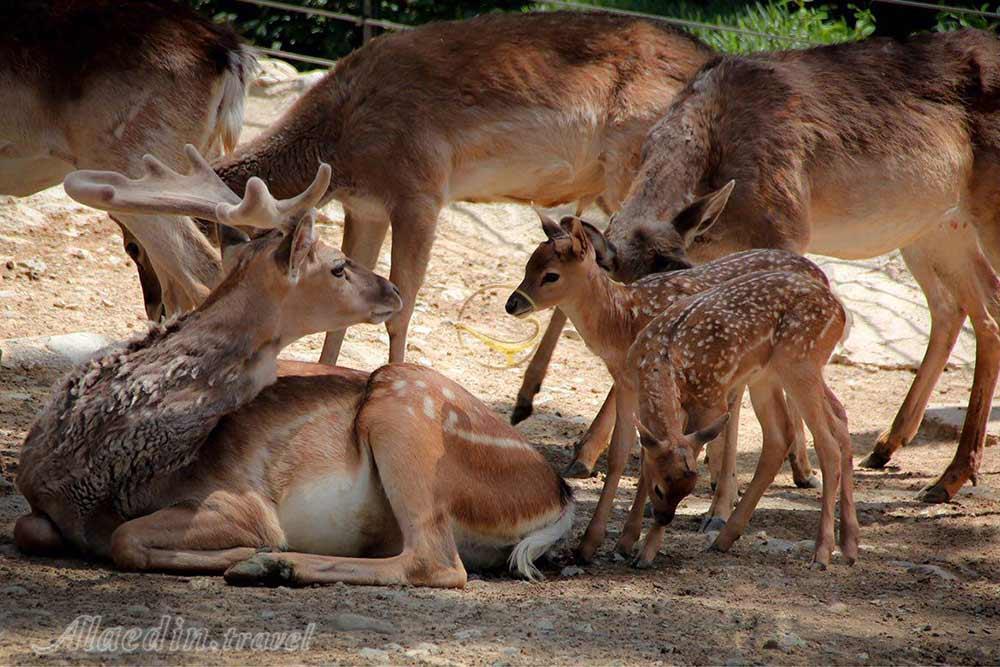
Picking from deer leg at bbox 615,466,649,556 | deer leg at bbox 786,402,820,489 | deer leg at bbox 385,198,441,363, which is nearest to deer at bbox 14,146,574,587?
deer leg at bbox 615,466,649,556

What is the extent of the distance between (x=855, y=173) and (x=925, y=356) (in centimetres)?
Answer: 148

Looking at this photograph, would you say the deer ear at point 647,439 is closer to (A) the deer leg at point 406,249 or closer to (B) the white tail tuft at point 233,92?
(A) the deer leg at point 406,249

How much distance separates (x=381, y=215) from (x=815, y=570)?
4.07 m

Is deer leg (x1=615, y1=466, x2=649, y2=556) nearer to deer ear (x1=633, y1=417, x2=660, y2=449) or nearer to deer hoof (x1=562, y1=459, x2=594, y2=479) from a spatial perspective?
deer ear (x1=633, y1=417, x2=660, y2=449)

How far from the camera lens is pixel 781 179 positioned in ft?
25.9

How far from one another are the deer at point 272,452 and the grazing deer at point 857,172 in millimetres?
1963

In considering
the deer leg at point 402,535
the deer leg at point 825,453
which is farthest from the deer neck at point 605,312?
the deer leg at point 402,535

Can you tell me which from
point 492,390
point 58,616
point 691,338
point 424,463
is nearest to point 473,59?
point 492,390

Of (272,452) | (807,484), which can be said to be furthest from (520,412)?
(272,452)

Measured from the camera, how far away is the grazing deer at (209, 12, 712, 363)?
29.1 feet

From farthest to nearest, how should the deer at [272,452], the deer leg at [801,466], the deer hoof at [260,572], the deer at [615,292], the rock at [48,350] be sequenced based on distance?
the rock at [48,350], the deer leg at [801,466], the deer at [615,292], the deer at [272,452], the deer hoof at [260,572]

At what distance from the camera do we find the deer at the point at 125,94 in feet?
27.0

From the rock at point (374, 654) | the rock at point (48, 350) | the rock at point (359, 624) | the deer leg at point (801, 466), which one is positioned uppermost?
the rock at point (374, 654)

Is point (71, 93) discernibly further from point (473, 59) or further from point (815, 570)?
point (815, 570)
